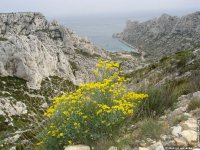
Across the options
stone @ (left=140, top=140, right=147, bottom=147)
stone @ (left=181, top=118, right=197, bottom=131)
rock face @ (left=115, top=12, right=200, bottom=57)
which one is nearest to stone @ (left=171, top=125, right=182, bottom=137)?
stone @ (left=181, top=118, right=197, bottom=131)

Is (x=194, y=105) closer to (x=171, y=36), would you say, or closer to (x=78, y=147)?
(x=78, y=147)

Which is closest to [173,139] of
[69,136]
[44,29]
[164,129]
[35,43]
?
[164,129]

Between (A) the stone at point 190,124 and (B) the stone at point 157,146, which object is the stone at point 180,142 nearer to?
(B) the stone at point 157,146

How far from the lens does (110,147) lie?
5.74 metres

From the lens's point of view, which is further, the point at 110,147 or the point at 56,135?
the point at 56,135

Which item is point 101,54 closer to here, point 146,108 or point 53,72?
point 53,72

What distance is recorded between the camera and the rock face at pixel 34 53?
207 feet

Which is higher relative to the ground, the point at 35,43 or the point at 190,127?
the point at 190,127

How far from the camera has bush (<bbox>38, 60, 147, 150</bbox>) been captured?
19.5ft

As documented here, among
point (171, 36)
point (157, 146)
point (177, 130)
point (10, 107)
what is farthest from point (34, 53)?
point (171, 36)

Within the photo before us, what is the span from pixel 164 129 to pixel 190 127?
1.73 ft

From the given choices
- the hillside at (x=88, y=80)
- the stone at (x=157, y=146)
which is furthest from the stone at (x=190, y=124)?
the stone at (x=157, y=146)

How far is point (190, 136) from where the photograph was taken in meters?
5.55

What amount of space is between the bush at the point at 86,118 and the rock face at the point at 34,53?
1917 inches
